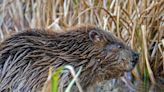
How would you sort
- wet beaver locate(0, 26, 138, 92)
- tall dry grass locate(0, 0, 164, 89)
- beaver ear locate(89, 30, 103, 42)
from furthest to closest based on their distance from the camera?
tall dry grass locate(0, 0, 164, 89), beaver ear locate(89, 30, 103, 42), wet beaver locate(0, 26, 138, 92)

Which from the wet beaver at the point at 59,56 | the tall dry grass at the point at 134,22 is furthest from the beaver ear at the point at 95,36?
the tall dry grass at the point at 134,22

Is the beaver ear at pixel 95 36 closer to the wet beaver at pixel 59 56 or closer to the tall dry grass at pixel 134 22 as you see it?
the wet beaver at pixel 59 56

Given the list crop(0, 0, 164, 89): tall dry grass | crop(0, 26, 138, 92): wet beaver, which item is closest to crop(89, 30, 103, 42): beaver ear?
crop(0, 26, 138, 92): wet beaver

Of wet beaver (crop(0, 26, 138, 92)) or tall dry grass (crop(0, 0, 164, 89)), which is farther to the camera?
tall dry grass (crop(0, 0, 164, 89))

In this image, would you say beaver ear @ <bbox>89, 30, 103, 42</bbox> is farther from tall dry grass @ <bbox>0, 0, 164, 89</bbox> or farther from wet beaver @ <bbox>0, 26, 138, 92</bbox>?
tall dry grass @ <bbox>0, 0, 164, 89</bbox>

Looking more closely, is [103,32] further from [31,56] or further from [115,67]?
[31,56]

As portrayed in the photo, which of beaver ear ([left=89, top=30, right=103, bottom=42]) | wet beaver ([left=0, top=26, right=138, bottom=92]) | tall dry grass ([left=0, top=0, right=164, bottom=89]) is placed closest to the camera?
wet beaver ([left=0, top=26, right=138, bottom=92])

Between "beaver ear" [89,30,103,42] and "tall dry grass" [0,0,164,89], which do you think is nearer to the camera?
"beaver ear" [89,30,103,42]
